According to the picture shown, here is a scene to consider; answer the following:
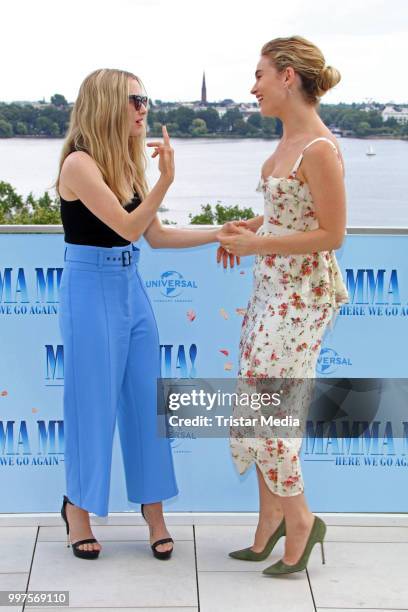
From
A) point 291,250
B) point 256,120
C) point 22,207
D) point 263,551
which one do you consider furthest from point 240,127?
point 22,207

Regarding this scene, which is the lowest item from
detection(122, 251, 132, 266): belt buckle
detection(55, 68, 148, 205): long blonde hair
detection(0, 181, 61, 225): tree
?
detection(122, 251, 132, 266): belt buckle

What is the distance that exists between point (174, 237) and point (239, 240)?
38 centimetres

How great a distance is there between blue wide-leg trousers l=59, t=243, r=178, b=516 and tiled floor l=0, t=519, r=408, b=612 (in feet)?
0.70

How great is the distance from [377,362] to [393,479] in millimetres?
466

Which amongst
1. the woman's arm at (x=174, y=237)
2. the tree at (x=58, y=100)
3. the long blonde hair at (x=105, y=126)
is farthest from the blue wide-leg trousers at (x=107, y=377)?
the tree at (x=58, y=100)

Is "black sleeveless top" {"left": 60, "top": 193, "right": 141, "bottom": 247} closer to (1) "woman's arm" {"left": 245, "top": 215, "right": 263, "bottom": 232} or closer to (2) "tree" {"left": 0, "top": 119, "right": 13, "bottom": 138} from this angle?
(1) "woman's arm" {"left": 245, "top": 215, "right": 263, "bottom": 232}

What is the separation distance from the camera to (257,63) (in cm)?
279

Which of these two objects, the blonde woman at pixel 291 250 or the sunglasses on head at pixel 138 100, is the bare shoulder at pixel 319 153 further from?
the sunglasses on head at pixel 138 100

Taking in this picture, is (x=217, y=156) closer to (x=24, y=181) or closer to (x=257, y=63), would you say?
(x=24, y=181)

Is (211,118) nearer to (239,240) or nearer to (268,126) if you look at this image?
(268,126)

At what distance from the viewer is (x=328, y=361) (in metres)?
3.35

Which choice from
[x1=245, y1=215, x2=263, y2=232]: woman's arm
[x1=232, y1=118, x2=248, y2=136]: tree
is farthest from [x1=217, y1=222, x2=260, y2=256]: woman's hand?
[x1=232, y1=118, x2=248, y2=136]: tree

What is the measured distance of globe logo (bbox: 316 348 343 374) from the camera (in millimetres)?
3344

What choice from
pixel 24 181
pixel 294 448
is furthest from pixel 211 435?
pixel 24 181
